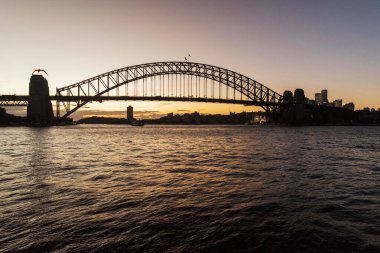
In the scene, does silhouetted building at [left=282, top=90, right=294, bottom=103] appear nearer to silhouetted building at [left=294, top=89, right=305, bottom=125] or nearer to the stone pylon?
silhouetted building at [left=294, top=89, right=305, bottom=125]

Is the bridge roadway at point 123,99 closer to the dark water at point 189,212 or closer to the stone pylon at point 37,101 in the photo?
the stone pylon at point 37,101

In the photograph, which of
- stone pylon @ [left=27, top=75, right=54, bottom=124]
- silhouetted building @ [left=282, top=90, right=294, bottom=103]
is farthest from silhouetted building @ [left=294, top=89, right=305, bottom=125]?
stone pylon @ [left=27, top=75, right=54, bottom=124]

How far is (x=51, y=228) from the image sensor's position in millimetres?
6910

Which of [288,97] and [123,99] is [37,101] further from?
[288,97]

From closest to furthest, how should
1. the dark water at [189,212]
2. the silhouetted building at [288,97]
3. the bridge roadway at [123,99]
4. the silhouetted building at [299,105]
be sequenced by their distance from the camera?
the dark water at [189,212]
the bridge roadway at [123,99]
the silhouetted building at [299,105]
the silhouetted building at [288,97]

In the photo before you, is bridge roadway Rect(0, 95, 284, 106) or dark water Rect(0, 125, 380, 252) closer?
dark water Rect(0, 125, 380, 252)

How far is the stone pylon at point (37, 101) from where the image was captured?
104 metres

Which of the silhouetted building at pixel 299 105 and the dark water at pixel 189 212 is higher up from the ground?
the silhouetted building at pixel 299 105

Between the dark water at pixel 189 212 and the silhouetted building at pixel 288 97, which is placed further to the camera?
the silhouetted building at pixel 288 97

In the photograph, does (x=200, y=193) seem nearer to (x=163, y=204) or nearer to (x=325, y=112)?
(x=163, y=204)

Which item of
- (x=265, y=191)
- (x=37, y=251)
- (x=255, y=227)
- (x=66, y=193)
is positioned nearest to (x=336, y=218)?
(x=255, y=227)

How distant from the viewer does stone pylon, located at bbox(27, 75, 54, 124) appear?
104 meters

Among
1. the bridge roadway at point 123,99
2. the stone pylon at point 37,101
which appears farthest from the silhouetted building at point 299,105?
the stone pylon at point 37,101

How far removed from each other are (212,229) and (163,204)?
2499mm
